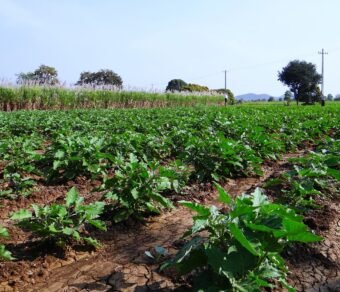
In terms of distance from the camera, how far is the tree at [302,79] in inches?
2660

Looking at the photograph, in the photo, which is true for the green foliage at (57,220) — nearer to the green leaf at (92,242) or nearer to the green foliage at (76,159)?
the green leaf at (92,242)

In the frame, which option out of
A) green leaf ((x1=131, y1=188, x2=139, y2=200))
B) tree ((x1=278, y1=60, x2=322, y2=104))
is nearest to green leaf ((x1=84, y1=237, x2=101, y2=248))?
green leaf ((x1=131, y1=188, x2=139, y2=200))

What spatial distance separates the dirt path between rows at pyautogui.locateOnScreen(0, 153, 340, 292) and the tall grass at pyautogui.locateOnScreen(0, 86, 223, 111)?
1648 cm

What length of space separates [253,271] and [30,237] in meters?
1.94

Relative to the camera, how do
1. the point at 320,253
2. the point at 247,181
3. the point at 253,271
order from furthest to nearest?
the point at 247,181 < the point at 320,253 < the point at 253,271

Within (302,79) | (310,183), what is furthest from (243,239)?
(302,79)

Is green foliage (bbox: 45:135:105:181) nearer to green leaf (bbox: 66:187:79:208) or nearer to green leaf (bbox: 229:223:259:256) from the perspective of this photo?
green leaf (bbox: 66:187:79:208)

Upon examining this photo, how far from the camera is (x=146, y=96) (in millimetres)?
26047

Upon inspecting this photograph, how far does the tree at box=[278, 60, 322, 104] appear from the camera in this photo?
67562 mm

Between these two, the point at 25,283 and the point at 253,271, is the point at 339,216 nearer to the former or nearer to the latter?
the point at 253,271

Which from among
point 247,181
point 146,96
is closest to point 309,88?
point 146,96

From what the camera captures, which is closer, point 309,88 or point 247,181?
point 247,181

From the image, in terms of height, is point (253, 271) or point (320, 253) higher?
point (253, 271)

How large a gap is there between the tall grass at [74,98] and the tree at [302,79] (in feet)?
A: 147
